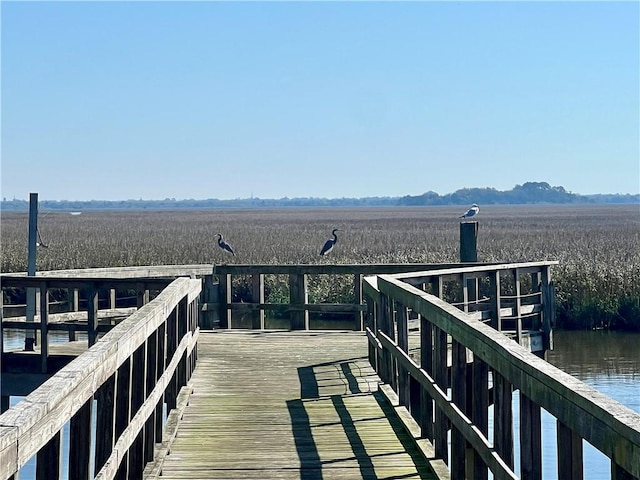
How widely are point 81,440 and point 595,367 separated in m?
13.4

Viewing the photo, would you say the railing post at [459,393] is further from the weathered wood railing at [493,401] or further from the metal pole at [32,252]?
the metal pole at [32,252]

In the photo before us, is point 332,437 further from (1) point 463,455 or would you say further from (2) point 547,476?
(2) point 547,476

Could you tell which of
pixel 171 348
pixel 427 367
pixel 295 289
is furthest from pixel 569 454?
pixel 295 289

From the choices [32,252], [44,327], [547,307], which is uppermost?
[32,252]

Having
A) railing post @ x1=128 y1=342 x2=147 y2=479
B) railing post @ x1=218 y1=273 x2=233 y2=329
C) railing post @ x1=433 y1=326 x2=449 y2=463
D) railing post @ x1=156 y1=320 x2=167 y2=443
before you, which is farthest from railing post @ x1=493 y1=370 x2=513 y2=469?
railing post @ x1=218 y1=273 x2=233 y2=329

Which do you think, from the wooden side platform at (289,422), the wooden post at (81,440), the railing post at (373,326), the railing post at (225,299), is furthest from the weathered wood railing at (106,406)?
the railing post at (225,299)

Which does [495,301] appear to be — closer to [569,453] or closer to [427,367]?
[427,367]

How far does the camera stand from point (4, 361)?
10703mm

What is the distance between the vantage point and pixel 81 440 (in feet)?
12.9

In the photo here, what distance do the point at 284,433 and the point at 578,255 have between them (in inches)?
853

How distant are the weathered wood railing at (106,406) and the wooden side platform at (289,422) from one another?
0.37m

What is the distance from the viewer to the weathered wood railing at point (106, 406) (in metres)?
2.97

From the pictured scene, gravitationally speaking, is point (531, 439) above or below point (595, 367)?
above

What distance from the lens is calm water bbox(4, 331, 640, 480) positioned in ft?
35.5
